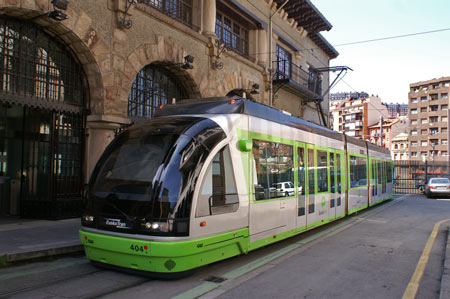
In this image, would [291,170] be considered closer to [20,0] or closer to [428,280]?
[428,280]

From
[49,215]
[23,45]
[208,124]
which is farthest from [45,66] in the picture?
[208,124]

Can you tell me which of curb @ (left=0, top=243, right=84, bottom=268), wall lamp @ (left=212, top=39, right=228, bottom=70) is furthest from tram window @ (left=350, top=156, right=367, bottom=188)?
curb @ (left=0, top=243, right=84, bottom=268)

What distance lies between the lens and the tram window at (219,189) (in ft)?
18.4

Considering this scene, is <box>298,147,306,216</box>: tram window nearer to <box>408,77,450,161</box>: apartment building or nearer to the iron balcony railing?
the iron balcony railing

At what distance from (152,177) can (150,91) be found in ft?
26.6

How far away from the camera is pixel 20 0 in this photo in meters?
8.60

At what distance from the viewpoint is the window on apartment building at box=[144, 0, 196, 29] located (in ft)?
43.4

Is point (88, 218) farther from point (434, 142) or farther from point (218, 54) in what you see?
point (434, 142)

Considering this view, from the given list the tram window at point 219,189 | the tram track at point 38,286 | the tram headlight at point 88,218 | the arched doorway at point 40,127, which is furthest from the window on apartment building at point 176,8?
the tram track at point 38,286

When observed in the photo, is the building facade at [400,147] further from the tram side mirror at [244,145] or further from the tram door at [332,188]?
the tram side mirror at [244,145]

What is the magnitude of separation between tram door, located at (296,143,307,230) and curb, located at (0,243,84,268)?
458 cm

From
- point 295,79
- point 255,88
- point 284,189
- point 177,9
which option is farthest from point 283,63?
point 284,189

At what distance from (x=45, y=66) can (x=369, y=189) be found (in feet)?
42.6

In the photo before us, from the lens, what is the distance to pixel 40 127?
10758 mm
